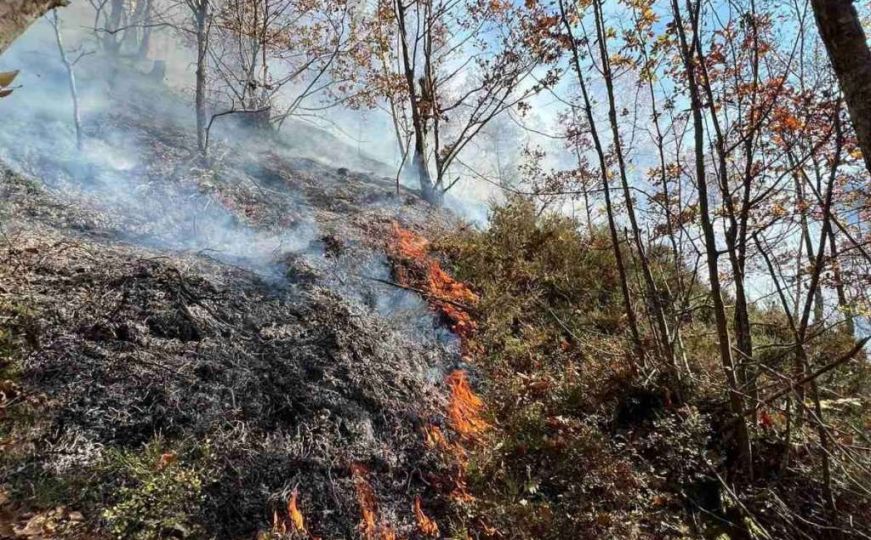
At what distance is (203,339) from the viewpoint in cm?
329

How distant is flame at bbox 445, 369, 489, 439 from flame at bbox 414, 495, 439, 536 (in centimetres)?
82

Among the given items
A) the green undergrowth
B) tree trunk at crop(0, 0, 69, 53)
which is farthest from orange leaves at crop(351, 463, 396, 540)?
tree trunk at crop(0, 0, 69, 53)

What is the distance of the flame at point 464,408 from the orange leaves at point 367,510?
990 millimetres

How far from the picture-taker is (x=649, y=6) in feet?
13.4

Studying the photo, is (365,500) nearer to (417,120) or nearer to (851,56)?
(851,56)

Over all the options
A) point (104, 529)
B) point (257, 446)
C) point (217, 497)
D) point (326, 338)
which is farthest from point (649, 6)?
point (104, 529)

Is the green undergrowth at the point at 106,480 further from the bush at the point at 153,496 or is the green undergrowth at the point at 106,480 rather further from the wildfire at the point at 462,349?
the wildfire at the point at 462,349

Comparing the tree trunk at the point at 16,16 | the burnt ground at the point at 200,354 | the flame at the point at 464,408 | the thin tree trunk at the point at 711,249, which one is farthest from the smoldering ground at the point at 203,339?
the thin tree trunk at the point at 711,249

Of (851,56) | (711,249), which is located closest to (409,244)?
(711,249)

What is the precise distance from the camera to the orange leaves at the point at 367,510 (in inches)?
105

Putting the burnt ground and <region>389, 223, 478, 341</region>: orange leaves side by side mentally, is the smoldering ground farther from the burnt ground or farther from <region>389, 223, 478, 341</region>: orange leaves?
<region>389, 223, 478, 341</region>: orange leaves

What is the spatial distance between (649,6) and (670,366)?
321 centimetres

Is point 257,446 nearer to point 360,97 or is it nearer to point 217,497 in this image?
point 217,497

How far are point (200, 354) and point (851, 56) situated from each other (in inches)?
149
